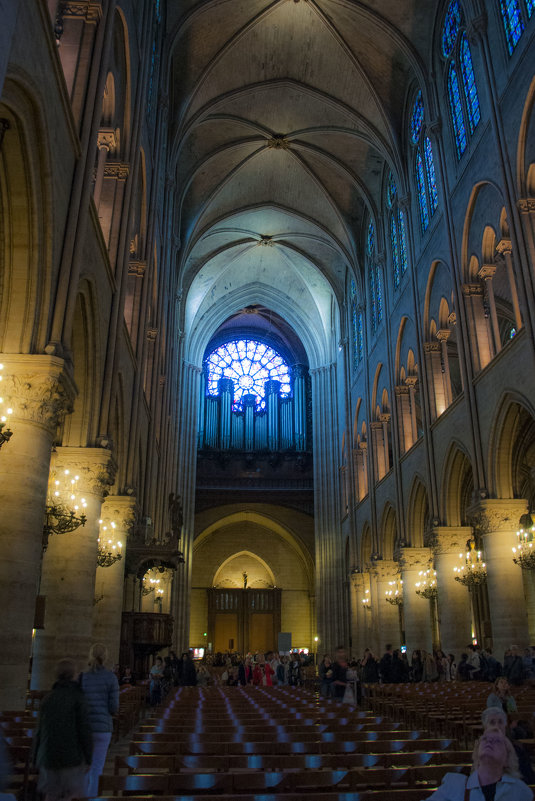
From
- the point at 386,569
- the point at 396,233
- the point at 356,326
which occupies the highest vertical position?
the point at 396,233

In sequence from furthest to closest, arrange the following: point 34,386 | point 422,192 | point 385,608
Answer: point 385,608 < point 422,192 < point 34,386

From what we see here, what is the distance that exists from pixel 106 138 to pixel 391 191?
53.8 feet

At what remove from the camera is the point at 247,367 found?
4594cm

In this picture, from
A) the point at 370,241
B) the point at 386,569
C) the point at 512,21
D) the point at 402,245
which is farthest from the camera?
the point at 370,241

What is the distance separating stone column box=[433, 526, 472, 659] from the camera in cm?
1878

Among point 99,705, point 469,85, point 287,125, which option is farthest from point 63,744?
point 287,125

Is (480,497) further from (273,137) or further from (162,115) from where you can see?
(273,137)

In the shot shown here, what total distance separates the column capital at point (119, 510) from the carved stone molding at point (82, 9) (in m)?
9.48

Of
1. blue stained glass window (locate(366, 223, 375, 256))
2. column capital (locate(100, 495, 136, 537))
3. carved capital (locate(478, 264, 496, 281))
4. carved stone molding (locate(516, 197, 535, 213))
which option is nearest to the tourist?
column capital (locate(100, 495, 136, 537))

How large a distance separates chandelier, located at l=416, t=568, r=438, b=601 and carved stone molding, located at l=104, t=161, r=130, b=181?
47.0 feet

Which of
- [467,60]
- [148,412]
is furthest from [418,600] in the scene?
[467,60]

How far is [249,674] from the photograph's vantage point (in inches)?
980

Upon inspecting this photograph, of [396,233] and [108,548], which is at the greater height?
[396,233]

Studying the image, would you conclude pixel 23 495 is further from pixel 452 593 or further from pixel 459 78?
pixel 459 78
